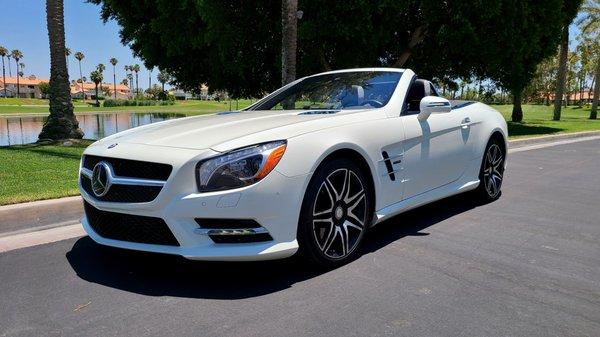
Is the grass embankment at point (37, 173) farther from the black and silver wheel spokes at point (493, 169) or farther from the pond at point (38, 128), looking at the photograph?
the black and silver wheel spokes at point (493, 169)

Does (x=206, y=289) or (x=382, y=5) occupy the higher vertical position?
(x=382, y=5)

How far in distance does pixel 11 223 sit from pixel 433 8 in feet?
48.5

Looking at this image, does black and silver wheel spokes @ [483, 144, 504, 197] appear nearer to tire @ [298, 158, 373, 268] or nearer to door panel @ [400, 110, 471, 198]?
door panel @ [400, 110, 471, 198]

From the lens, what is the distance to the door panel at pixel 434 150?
4207 mm

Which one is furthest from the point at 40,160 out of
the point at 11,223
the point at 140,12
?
the point at 140,12

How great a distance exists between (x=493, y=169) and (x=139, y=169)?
4.11m

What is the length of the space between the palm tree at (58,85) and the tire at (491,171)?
979 centimetres

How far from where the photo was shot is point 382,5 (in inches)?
583

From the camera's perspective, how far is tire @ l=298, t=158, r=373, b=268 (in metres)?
3.33

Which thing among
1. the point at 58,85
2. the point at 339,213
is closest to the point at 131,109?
the point at 58,85

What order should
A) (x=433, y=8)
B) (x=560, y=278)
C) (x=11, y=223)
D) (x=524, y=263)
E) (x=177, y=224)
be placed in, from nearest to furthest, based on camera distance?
(x=177, y=224), (x=560, y=278), (x=524, y=263), (x=11, y=223), (x=433, y=8)

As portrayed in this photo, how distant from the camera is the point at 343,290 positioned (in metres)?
3.19

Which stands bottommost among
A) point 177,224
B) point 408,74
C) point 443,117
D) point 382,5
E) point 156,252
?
point 156,252

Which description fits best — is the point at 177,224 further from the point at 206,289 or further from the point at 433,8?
the point at 433,8
